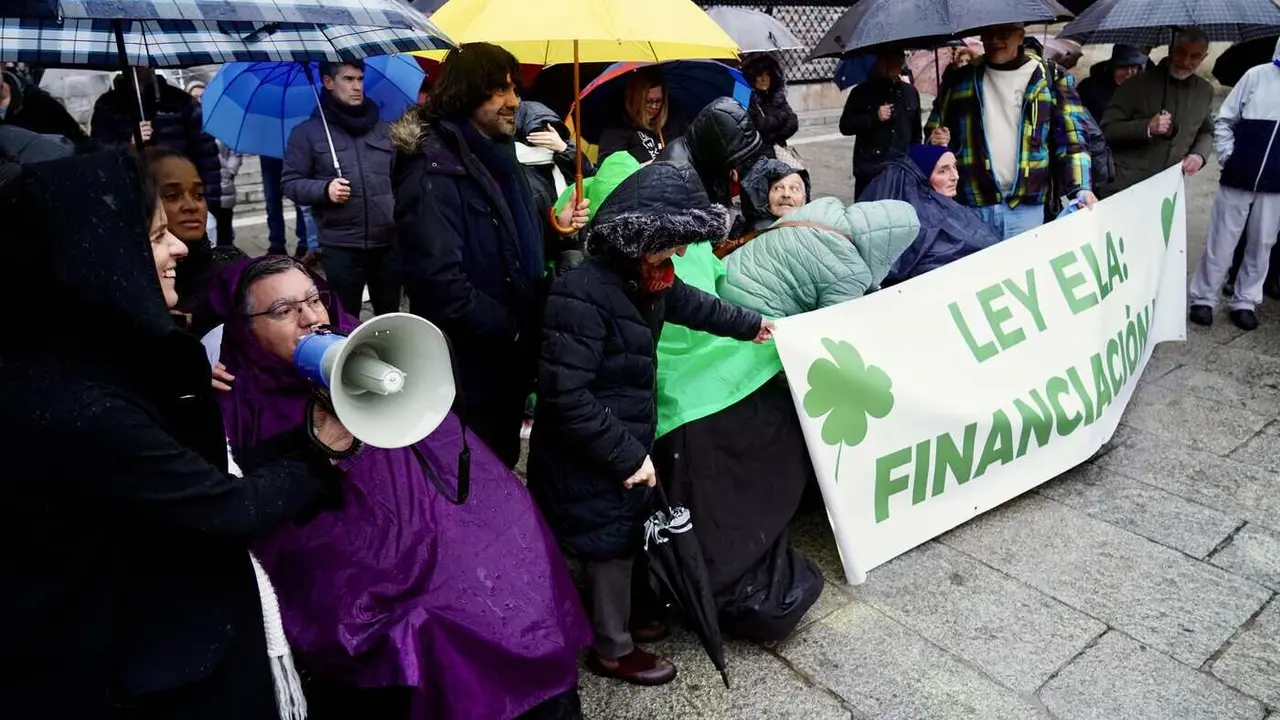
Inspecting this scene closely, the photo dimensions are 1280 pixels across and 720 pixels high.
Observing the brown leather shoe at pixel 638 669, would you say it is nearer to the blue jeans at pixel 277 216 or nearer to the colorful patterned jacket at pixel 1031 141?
the colorful patterned jacket at pixel 1031 141

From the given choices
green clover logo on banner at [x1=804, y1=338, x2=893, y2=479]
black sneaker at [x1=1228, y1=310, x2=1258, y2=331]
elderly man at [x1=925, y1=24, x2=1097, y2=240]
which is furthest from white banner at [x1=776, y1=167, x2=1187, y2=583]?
black sneaker at [x1=1228, y1=310, x2=1258, y2=331]

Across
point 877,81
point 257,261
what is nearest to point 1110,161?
point 877,81

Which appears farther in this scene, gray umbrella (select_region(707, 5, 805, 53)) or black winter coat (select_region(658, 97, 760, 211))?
gray umbrella (select_region(707, 5, 805, 53))

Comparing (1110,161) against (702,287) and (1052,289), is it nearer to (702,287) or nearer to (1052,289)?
(1052,289)

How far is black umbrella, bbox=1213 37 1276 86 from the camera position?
7.66 metres

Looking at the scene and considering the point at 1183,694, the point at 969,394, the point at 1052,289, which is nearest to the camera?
the point at 1183,694

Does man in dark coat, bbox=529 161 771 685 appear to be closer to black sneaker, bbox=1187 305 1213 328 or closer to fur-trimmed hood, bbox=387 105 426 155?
fur-trimmed hood, bbox=387 105 426 155

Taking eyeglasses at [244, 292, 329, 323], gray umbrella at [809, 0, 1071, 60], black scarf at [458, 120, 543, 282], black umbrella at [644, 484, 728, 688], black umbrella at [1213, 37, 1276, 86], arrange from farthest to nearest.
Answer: black umbrella at [1213, 37, 1276, 86] < gray umbrella at [809, 0, 1071, 60] < black scarf at [458, 120, 543, 282] < black umbrella at [644, 484, 728, 688] < eyeglasses at [244, 292, 329, 323]

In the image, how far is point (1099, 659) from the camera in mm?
2979

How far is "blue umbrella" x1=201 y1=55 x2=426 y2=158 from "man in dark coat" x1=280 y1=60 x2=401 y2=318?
0.44 feet

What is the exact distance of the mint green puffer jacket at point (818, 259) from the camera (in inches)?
134

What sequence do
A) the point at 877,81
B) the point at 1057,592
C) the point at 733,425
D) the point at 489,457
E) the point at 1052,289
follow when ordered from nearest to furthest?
the point at 489,457 < the point at 733,425 < the point at 1057,592 < the point at 1052,289 < the point at 877,81

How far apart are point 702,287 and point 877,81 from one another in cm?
335

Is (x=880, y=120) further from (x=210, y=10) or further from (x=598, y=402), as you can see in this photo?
(x=210, y=10)
